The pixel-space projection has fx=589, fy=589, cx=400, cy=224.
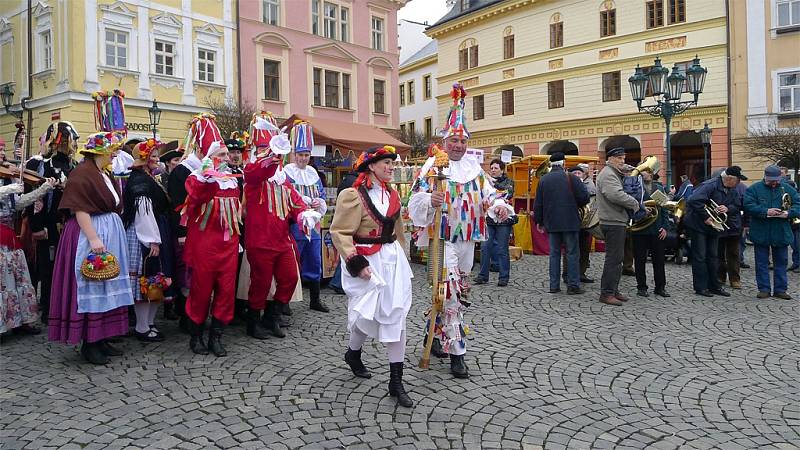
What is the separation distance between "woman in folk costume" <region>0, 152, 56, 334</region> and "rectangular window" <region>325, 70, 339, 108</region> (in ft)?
79.2

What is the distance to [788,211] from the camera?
7.92 metres

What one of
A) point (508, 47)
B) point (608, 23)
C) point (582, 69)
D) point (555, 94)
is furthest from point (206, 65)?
point (608, 23)

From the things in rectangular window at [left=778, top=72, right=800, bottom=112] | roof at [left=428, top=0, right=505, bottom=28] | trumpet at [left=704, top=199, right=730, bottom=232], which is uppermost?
roof at [left=428, top=0, right=505, bottom=28]

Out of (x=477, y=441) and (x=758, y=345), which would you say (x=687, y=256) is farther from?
(x=477, y=441)

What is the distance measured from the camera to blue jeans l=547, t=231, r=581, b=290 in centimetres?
820

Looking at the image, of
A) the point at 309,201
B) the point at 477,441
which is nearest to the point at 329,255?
the point at 309,201

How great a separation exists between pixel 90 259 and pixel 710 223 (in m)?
7.58

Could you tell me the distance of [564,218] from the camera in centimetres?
825

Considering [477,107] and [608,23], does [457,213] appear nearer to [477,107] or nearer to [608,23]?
[608,23]

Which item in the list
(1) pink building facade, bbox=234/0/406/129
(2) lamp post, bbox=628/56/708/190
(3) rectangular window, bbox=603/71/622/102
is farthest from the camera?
(3) rectangular window, bbox=603/71/622/102

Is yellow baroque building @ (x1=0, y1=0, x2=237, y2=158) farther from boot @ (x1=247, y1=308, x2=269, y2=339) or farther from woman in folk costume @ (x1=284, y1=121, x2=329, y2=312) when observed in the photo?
boot @ (x1=247, y1=308, x2=269, y2=339)

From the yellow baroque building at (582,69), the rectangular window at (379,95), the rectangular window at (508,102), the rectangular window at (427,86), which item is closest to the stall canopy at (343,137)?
the yellow baroque building at (582,69)

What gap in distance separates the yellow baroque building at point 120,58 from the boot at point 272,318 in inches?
713

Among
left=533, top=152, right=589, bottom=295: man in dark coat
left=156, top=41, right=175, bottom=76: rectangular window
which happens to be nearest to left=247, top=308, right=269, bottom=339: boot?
left=533, top=152, right=589, bottom=295: man in dark coat
